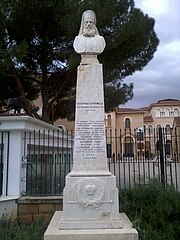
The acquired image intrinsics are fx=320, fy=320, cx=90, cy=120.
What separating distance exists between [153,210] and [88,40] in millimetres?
3061

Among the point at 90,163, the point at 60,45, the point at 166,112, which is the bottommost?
the point at 90,163

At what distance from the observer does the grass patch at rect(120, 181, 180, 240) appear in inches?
194

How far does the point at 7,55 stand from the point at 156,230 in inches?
347

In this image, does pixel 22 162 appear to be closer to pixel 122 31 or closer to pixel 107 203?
pixel 107 203

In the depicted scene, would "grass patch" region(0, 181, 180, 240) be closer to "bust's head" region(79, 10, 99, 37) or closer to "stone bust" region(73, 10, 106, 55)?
"stone bust" region(73, 10, 106, 55)

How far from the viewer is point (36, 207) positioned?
640 cm

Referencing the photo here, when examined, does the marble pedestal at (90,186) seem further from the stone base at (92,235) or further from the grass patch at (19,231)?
the grass patch at (19,231)

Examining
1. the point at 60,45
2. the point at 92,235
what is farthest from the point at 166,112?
the point at 92,235

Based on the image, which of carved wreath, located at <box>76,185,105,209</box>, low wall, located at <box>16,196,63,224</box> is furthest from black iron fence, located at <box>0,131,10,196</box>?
carved wreath, located at <box>76,185,105,209</box>

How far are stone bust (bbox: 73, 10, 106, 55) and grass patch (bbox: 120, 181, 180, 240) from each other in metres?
2.73

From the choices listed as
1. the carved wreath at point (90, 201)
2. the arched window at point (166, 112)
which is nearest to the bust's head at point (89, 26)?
the carved wreath at point (90, 201)

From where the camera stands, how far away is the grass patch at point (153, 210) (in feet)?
16.2

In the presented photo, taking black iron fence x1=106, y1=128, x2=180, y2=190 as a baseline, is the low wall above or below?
below

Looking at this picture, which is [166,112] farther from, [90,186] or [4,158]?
[90,186]
